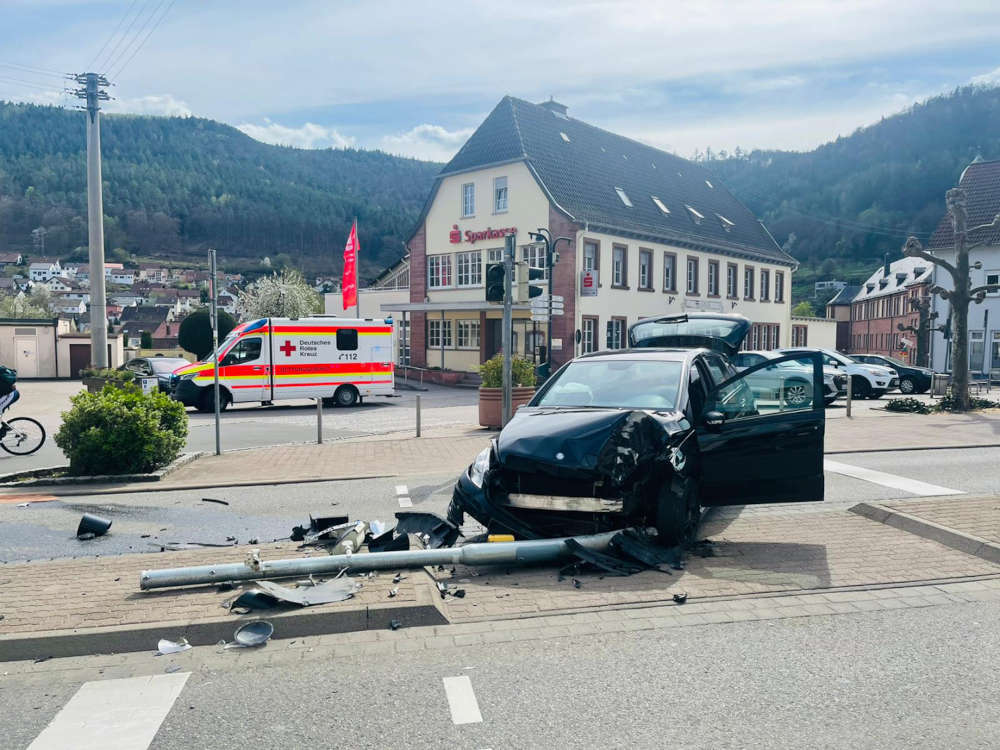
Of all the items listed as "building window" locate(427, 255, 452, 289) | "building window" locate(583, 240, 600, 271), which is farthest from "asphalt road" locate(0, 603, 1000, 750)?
"building window" locate(427, 255, 452, 289)

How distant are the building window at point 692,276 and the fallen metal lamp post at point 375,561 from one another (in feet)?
123

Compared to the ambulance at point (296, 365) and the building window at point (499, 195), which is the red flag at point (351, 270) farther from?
the ambulance at point (296, 365)

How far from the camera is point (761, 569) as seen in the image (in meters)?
6.06

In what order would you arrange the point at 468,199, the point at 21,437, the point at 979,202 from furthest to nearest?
the point at 979,202 → the point at 468,199 → the point at 21,437

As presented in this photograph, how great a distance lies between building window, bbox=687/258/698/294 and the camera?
139 ft

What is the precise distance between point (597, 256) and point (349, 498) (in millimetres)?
27996

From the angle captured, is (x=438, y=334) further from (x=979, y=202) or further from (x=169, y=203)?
(x=169, y=203)

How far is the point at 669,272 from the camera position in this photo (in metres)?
40.8

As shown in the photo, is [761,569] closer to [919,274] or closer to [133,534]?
[133,534]

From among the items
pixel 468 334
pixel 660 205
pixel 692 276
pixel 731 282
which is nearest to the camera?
pixel 468 334

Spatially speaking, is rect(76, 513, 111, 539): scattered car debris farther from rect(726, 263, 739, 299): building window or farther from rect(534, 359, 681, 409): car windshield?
rect(726, 263, 739, 299): building window


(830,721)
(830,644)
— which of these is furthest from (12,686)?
(830,644)

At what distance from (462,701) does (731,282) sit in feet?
145

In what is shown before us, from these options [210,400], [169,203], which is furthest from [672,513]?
[169,203]
